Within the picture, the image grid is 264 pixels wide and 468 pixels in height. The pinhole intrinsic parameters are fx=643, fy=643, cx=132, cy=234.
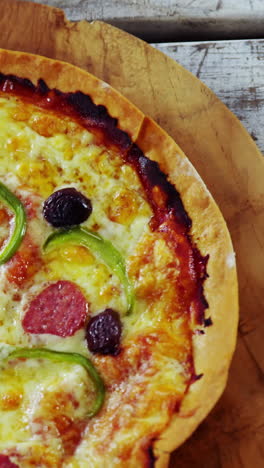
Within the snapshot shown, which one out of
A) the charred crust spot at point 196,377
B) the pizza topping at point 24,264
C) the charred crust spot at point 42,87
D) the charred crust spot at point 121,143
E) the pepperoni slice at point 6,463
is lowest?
the pepperoni slice at point 6,463

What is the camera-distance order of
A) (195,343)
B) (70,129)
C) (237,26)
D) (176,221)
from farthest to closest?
(237,26)
(70,129)
(176,221)
(195,343)

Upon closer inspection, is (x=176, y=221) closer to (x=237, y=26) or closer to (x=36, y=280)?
(x=36, y=280)

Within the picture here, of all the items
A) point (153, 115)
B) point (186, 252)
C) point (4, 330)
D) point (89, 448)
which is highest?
point (153, 115)

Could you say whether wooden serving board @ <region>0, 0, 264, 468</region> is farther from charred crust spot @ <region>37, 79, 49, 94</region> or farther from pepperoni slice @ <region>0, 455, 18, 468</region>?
pepperoni slice @ <region>0, 455, 18, 468</region>

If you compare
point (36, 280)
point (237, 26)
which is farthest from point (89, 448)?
point (237, 26)

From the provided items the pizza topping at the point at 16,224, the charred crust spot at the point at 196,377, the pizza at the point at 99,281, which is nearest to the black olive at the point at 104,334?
the pizza at the point at 99,281

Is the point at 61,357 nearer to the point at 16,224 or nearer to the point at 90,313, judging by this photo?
the point at 90,313

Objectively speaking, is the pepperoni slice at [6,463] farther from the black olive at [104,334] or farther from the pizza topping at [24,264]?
the pizza topping at [24,264]
